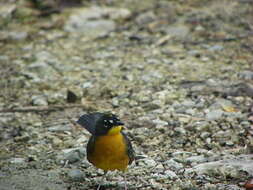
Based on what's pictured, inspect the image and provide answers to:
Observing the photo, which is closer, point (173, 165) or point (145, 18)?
point (173, 165)

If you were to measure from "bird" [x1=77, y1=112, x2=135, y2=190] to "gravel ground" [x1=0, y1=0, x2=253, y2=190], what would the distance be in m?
0.34

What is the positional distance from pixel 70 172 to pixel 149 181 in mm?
811

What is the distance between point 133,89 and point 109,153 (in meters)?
2.94

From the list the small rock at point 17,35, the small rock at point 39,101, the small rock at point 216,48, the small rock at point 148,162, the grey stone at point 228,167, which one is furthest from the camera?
the small rock at point 17,35

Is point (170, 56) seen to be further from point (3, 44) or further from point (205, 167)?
point (205, 167)

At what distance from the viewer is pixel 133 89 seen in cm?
812

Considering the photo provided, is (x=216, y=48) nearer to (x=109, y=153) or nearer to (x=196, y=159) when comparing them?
(x=196, y=159)

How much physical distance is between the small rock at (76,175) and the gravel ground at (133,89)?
0.05 feet

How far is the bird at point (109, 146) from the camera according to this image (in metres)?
5.27

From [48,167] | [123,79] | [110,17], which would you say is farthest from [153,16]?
[48,167]

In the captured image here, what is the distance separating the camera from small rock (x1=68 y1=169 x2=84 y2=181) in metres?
5.63

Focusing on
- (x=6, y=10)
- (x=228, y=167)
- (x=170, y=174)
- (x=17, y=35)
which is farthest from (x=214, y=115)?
(x=6, y=10)

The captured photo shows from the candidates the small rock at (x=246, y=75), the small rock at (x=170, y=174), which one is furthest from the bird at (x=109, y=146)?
the small rock at (x=246, y=75)

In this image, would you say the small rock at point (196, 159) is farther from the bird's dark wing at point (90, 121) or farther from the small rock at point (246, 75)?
the small rock at point (246, 75)
